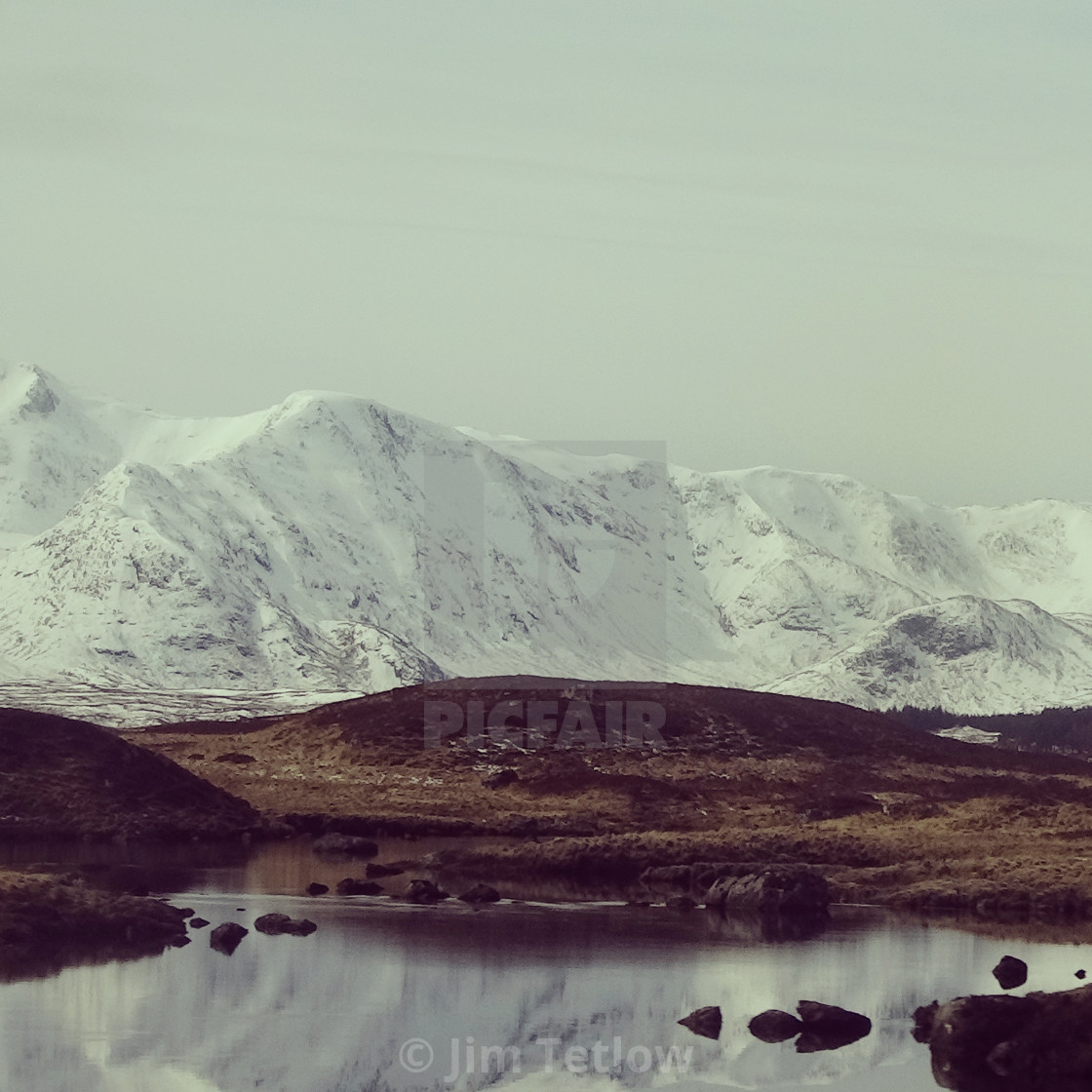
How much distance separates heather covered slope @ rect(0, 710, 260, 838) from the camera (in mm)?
89125

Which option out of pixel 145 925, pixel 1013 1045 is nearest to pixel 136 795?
pixel 145 925

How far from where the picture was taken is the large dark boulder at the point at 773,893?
72125 mm

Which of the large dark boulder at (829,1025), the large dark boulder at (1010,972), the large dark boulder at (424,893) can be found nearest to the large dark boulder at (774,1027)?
the large dark boulder at (829,1025)

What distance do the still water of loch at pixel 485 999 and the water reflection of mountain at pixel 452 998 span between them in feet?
0.31

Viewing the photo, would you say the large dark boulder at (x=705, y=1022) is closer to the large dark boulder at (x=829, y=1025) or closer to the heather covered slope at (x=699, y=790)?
the large dark boulder at (x=829, y=1025)

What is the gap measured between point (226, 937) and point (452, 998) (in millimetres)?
9287

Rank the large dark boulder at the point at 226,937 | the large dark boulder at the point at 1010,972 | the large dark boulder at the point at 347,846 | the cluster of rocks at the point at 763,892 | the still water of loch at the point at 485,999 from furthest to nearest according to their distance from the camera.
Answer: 1. the large dark boulder at the point at 347,846
2. the cluster of rocks at the point at 763,892
3. the large dark boulder at the point at 226,937
4. the large dark boulder at the point at 1010,972
5. the still water of loch at the point at 485,999

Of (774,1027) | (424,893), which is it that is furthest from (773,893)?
(774,1027)

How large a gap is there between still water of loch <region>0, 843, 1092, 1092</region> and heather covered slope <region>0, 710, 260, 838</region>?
793 inches

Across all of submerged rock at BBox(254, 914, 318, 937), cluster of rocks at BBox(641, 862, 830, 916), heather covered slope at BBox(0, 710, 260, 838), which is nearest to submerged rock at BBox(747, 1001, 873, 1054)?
submerged rock at BBox(254, 914, 318, 937)

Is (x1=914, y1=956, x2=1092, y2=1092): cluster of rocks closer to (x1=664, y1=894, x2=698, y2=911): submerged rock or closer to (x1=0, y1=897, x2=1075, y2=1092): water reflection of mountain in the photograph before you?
(x1=0, y1=897, x2=1075, y2=1092): water reflection of mountain

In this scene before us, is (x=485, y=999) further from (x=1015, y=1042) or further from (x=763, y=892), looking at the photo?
(x=763, y=892)

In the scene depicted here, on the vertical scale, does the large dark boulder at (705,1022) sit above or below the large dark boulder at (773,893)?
below

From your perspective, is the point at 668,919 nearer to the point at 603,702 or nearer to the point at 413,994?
the point at 413,994
